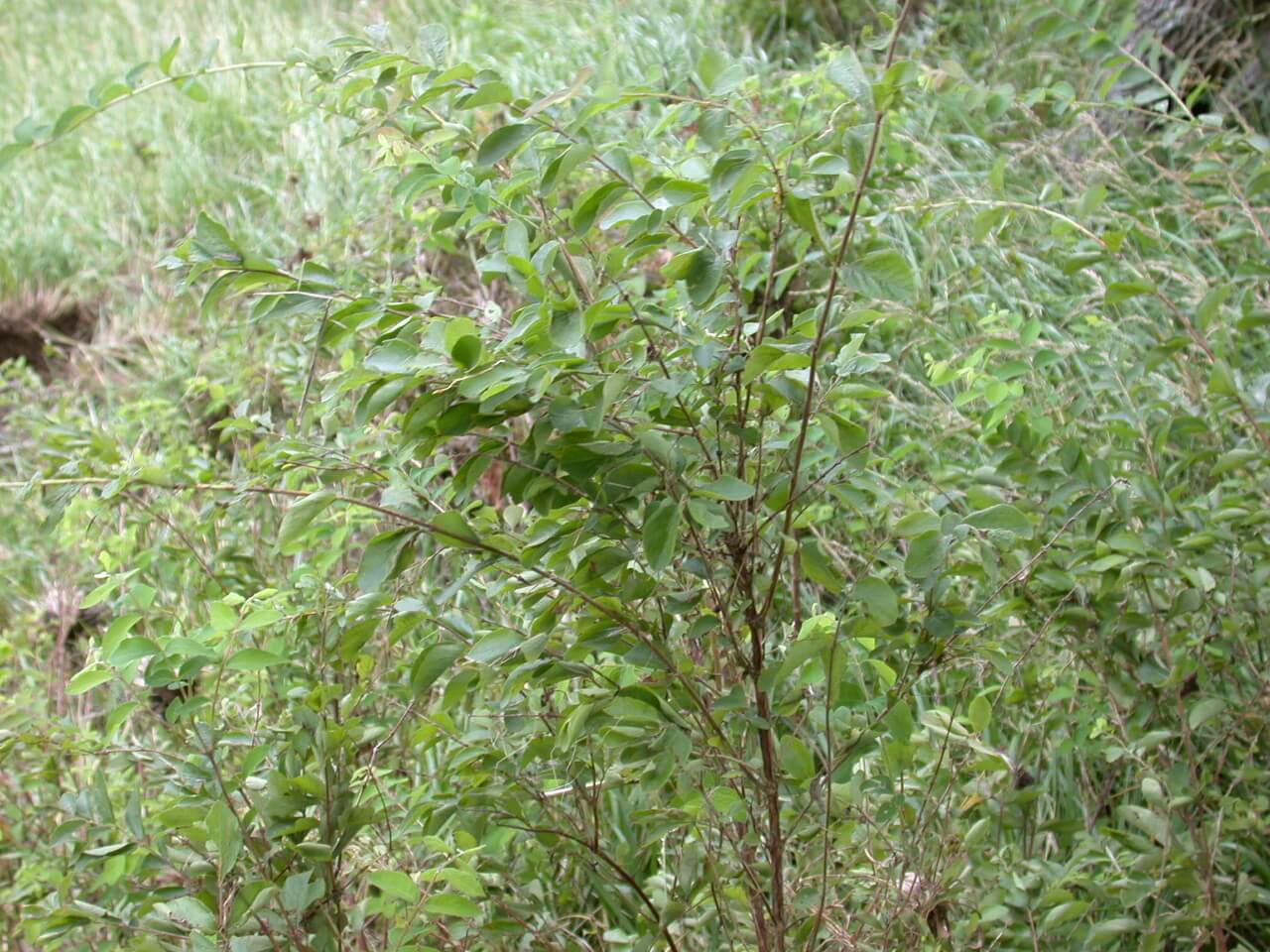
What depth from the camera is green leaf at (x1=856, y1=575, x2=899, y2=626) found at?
4.72ft

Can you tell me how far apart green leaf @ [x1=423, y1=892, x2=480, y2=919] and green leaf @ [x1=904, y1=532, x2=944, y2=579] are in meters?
0.65

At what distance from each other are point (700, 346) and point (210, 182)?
523 centimetres

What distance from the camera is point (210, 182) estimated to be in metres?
6.10

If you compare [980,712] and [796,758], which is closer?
[796,758]

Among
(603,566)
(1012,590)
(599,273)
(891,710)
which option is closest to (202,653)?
(603,566)

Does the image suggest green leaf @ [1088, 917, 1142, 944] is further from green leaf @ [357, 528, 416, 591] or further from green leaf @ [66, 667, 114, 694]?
green leaf @ [66, 667, 114, 694]

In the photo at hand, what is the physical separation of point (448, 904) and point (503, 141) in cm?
87

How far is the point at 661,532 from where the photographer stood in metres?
1.35

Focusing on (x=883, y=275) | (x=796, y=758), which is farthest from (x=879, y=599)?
(x=883, y=275)

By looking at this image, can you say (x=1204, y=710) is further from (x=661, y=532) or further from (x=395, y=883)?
(x=395, y=883)

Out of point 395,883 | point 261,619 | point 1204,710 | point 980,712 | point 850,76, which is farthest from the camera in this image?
point 1204,710

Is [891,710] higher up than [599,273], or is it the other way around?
[599,273]

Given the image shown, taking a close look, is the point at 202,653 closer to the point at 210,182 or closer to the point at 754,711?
the point at 754,711

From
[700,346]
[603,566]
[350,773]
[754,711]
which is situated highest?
[700,346]
